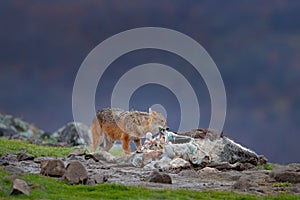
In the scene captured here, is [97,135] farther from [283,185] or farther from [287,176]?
[283,185]

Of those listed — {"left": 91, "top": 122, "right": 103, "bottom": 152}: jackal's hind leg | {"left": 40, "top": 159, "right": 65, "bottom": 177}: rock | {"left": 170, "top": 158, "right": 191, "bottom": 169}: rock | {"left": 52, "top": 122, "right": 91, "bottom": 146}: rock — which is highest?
{"left": 52, "top": 122, "right": 91, "bottom": 146}: rock

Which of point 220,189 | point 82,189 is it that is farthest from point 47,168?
point 220,189

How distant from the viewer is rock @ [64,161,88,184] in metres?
13.2

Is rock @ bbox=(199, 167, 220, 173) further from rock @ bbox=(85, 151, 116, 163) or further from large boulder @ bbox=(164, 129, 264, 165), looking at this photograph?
rock @ bbox=(85, 151, 116, 163)

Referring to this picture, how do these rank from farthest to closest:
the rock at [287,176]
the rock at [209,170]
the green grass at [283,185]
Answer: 1. the rock at [209,170]
2. the rock at [287,176]
3. the green grass at [283,185]

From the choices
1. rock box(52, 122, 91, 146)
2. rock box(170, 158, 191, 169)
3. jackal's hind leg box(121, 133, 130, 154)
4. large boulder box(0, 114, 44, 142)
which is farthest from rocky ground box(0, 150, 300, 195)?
large boulder box(0, 114, 44, 142)

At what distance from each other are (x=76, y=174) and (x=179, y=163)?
17.6ft

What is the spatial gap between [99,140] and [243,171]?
841 cm

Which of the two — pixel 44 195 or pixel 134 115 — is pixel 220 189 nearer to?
pixel 44 195

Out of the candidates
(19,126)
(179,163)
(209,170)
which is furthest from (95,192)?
(19,126)

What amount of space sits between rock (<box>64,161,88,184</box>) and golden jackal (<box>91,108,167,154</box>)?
9311mm

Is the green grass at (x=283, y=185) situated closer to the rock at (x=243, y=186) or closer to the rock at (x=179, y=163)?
the rock at (x=243, y=186)

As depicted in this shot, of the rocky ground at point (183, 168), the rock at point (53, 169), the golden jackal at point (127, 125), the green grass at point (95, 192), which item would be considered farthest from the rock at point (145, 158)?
the green grass at point (95, 192)

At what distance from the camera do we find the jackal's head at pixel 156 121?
2333 cm
